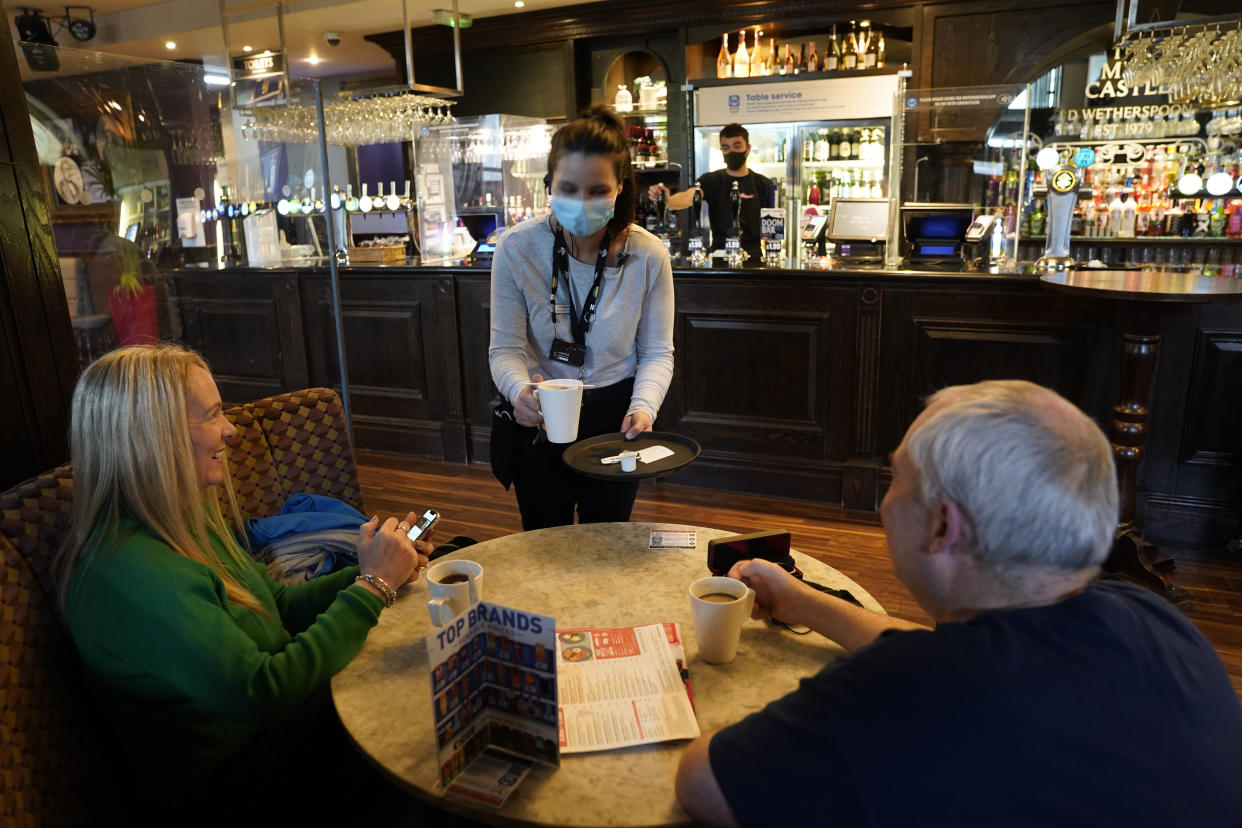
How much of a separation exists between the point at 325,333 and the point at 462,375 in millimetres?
949

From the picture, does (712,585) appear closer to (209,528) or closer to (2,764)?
(209,528)

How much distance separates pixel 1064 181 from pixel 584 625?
3.48 metres

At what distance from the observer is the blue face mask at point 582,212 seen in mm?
1989

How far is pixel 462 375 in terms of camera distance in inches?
188

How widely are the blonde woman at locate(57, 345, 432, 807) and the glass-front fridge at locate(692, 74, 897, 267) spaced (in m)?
5.59

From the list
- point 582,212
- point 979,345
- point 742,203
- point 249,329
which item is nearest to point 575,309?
point 582,212

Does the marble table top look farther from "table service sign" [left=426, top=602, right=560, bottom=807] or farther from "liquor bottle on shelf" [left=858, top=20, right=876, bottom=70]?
"liquor bottle on shelf" [left=858, top=20, right=876, bottom=70]

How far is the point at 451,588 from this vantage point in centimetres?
130

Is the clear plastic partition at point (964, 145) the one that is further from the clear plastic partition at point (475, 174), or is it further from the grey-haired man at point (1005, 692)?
the grey-haired man at point (1005, 692)

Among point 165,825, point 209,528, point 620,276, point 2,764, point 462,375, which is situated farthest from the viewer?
point 462,375

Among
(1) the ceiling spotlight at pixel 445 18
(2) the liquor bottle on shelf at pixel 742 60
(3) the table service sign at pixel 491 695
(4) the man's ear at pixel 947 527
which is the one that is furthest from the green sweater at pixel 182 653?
(2) the liquor bottle on shelf at pixel 742 60

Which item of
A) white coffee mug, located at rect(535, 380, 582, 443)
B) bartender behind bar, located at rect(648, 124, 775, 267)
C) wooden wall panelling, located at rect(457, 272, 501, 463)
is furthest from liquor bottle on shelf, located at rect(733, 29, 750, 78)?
white coffee mug, located at rect(535, 380, 582, 443)

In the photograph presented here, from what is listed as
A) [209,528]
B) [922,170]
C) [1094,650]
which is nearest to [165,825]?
[209,528]

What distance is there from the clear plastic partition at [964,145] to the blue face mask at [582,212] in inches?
171
